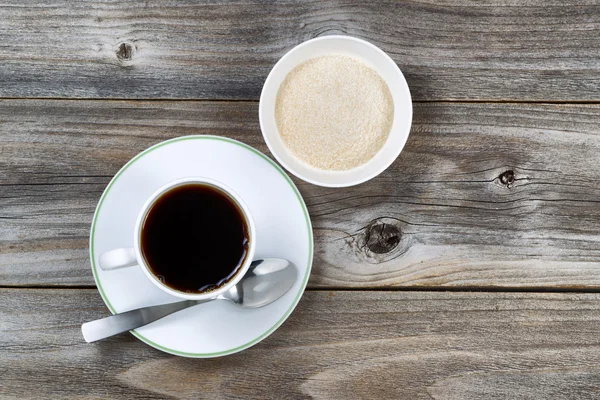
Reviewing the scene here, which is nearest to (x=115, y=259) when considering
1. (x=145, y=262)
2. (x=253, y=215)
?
(x=145, y=262)

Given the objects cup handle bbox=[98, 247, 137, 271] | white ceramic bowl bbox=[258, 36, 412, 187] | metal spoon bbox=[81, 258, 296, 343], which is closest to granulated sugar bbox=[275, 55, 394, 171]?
white ceramic bowl bbox=[258, 36, 412, 187]

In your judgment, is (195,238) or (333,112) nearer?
(195,238)

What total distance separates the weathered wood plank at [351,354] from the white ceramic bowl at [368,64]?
0.64 feet

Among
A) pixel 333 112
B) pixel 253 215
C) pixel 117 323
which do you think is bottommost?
pixel 117 323

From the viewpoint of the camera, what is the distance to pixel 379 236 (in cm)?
97

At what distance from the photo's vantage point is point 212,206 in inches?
32.8

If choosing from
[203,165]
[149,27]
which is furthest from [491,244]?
[149,27]

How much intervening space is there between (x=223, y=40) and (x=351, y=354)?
554 mm

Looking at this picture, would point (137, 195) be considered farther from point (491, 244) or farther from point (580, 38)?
point (580, 38)

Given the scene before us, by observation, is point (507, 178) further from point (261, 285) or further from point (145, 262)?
point (145, 262)

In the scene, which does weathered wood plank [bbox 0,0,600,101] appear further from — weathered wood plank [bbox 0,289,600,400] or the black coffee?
weathered wood plank [bbox 0,289,600,400]

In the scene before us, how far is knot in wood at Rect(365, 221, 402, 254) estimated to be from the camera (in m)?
0.97

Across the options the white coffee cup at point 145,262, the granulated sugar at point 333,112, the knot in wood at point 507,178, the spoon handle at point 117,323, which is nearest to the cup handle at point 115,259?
the white coffee cup at point 145,262

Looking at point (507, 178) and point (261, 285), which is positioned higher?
point (507, 178)
